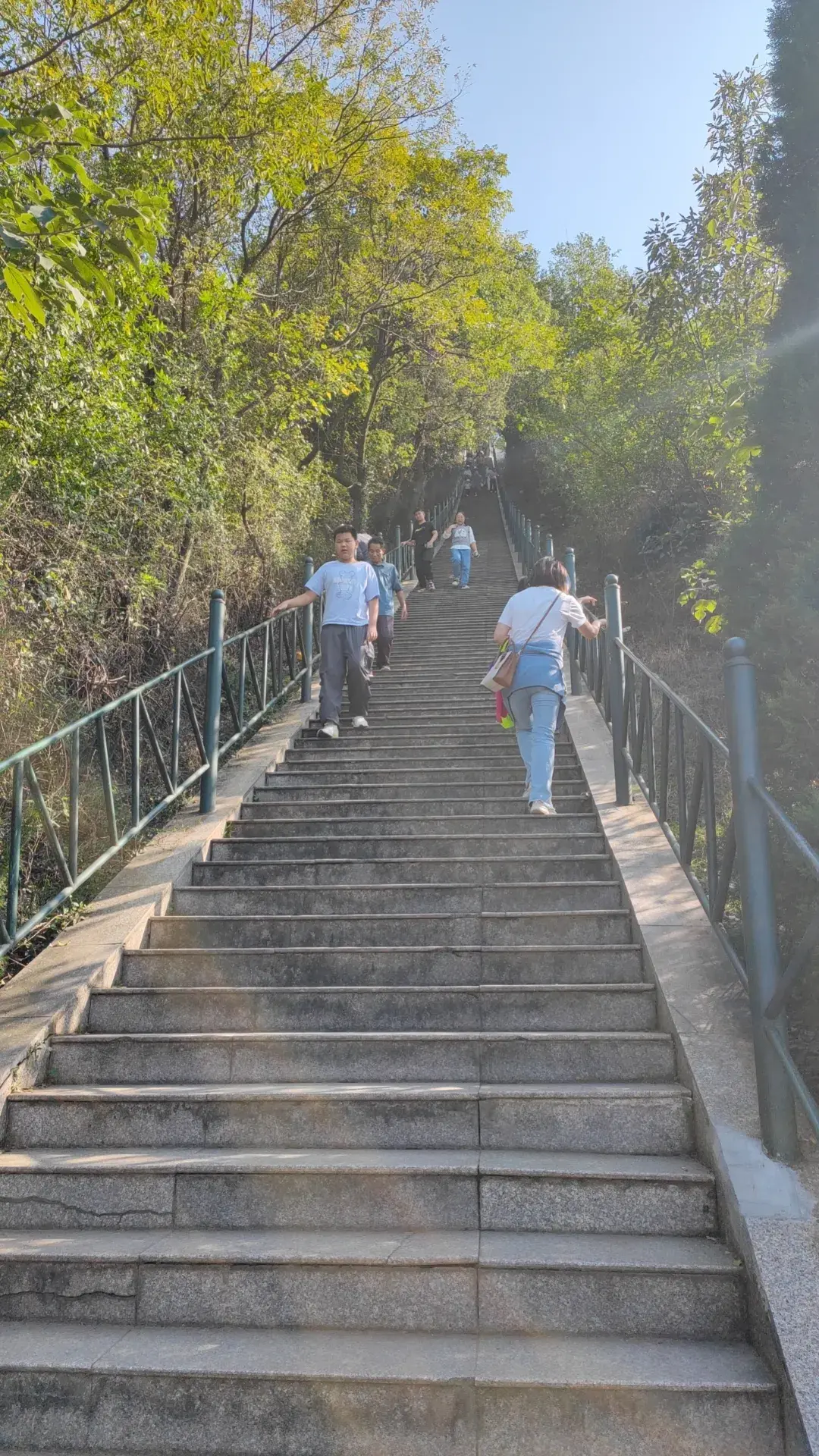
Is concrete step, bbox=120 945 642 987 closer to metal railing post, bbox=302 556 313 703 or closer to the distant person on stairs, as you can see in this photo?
the distant person on stairs

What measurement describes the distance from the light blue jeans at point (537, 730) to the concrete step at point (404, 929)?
3.61 ft

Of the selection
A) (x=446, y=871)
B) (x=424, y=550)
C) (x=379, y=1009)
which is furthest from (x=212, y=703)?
(x=424, y=550)

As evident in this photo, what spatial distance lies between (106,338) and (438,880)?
5143mm

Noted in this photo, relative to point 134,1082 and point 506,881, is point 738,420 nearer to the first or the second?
point 506,881

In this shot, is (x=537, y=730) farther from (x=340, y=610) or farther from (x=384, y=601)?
(x=384, y=601)

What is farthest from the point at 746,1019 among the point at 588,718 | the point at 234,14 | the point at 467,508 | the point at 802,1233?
the point at 467,508

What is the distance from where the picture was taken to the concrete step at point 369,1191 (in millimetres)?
3051

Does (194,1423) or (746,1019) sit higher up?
(746,1019)

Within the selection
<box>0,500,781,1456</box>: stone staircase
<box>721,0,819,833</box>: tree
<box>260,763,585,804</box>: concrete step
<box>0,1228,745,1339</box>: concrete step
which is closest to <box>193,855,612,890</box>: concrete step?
<box>0,500,781,1456</box>: stone staircase

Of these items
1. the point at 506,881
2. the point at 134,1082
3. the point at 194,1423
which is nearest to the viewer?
the point at 194,1423

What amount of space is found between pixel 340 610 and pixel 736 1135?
5315 millimetres

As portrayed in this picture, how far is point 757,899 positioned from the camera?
3.04m

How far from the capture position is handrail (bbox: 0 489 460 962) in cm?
441

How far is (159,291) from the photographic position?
309 inches
